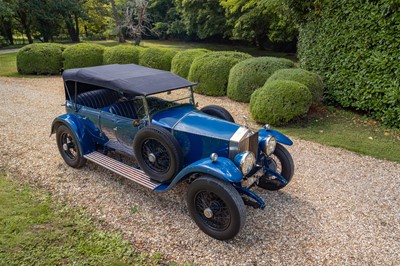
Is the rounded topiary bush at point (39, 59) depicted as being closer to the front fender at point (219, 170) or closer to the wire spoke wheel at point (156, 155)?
the wire spoke wheel at point (156, 155)

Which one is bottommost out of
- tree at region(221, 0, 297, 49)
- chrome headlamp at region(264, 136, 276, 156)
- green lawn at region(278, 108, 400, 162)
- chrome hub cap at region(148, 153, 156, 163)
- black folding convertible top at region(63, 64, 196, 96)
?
green lawn at region(278, 108, 400, 162)

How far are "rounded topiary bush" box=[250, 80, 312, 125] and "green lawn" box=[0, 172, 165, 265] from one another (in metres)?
4.80

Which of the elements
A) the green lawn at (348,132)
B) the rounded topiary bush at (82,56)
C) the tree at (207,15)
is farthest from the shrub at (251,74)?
the tree at (207,15)

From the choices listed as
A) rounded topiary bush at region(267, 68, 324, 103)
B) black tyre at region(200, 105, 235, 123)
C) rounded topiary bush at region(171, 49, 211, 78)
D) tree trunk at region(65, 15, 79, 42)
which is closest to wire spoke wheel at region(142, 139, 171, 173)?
black tyre at region(200, 105, 235, 123)

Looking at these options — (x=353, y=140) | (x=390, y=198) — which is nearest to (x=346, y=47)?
(x=353, y=140)

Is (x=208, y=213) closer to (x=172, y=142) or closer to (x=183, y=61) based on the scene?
(x=172, y=142)

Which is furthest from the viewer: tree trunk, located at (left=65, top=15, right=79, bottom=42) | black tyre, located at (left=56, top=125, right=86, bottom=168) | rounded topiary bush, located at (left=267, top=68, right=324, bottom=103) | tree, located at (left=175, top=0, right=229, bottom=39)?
tree trunk, located at (left=65, top=15, right=79, bottom=42)

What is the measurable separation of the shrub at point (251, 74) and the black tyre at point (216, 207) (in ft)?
19.7

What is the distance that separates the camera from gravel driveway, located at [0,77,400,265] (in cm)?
303

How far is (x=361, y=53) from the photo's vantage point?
6.88m

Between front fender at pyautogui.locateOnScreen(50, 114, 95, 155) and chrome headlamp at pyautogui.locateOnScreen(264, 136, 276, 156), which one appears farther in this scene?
front fender at pyautogui.locateOnScreen(50, 114, 95, 155)

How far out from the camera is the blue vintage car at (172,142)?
3117 millimetres

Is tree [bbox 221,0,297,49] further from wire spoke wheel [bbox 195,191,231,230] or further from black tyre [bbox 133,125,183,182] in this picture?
wire spoke wheel [bbox 195,191,231,230]

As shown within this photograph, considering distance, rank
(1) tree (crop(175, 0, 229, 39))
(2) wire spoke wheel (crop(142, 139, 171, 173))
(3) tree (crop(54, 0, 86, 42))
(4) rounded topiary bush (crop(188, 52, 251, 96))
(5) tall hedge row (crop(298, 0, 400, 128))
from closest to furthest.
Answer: (2) wire spoke wheel (crop(142, 139, 171, 173)) < (5) tall hedge row (crop(298, 0, 400, 128)) < (4) rounded topiary bush (crop(188, 52, 251, 96)) < (1) tree (crop(175, 0, 229, 39)) < (3) tree (crop(54, 0, 86, 42))
